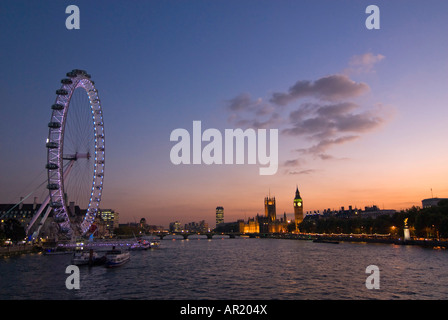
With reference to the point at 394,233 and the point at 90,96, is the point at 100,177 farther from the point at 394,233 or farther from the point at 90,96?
the point at 394,233

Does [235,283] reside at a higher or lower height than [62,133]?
lower

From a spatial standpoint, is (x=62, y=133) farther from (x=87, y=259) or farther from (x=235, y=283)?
(x=235, y=283)

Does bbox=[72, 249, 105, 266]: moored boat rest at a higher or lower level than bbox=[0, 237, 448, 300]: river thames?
lower

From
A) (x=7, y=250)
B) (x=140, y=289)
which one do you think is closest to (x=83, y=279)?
(x=140, y=289)

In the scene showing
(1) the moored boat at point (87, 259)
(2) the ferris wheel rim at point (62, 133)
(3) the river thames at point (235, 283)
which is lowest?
(1) the moored boat at point (87, 259)

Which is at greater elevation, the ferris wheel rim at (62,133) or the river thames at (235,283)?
the ferris wheel rim at (62,133)

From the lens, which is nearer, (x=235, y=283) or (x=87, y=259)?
(x=235, y=283)

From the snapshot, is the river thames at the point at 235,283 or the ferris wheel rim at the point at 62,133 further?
the ferris wheel rim at the point at 62,133

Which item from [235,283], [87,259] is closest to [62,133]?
[87,259]

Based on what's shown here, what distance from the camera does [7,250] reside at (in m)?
84.6

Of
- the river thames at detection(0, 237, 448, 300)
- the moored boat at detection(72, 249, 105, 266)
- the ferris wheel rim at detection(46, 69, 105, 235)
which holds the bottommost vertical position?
the moored boat at detection(72, 249, 105, 266)

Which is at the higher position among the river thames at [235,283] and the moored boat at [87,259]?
the river thames at [235,283]
